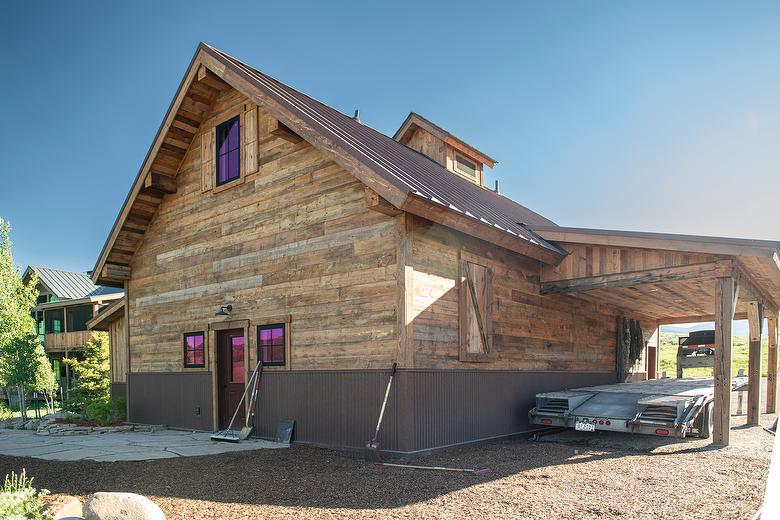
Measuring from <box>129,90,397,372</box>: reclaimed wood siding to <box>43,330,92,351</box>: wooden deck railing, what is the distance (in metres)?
15.5

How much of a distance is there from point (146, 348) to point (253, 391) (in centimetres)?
481

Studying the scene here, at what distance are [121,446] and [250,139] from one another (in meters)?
6.51

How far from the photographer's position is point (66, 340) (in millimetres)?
29359

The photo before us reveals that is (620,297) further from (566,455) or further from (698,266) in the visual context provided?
(566,455)

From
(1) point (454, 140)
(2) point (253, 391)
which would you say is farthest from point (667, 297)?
(2) point (253, 391)

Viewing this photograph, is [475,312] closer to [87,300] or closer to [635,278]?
[635,278]

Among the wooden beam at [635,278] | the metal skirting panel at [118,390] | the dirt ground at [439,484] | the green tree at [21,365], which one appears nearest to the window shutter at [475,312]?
the dirt ground at [439,484]

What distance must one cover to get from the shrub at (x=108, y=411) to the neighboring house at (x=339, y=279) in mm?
635

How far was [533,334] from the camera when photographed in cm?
1273

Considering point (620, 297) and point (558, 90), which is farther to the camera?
point (620, 297)

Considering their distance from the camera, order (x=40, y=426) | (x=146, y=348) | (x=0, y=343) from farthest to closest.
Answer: (x=0, y=343), (x=146, y=348), (x=40, y=426)

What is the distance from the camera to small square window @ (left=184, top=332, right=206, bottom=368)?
13.1m

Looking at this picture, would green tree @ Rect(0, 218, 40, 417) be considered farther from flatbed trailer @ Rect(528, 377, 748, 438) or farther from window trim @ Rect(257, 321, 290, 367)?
flatbed trailer @ Rect(528, 377, 748, 438)

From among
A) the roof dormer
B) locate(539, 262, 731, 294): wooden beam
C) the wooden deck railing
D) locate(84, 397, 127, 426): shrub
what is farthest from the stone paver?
the wooden deck railing
